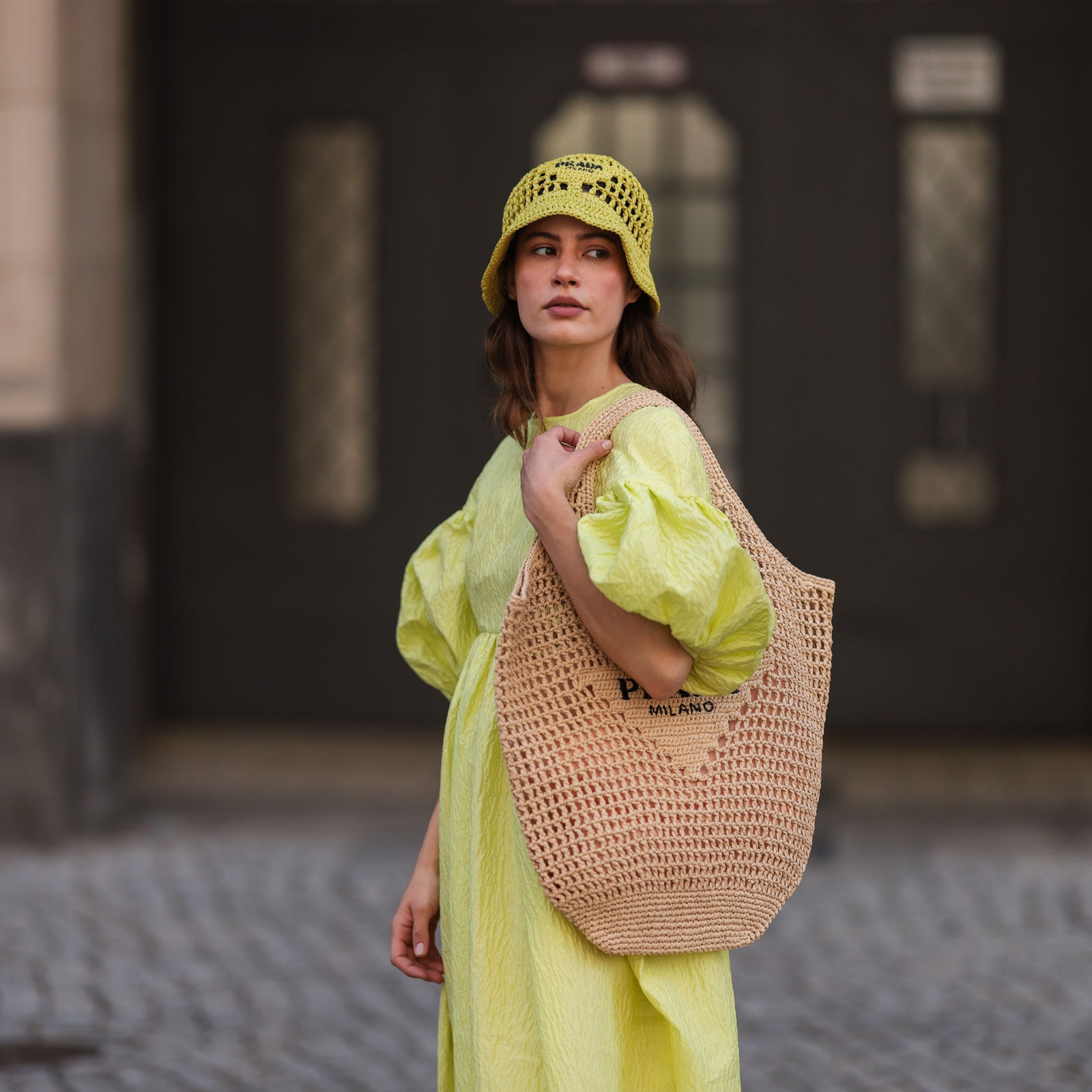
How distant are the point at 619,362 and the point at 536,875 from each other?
0.74 meters

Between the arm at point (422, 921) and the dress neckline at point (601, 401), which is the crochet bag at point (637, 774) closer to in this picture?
the dress neckline at point (601, 401)

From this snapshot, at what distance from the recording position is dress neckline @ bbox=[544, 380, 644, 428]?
8.25 ft

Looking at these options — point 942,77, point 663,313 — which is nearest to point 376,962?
point 663,313

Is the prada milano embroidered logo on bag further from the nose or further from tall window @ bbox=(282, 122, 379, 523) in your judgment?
tall window @ bbox=(282, 122, 379, 523)

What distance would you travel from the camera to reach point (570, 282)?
2.46 meters

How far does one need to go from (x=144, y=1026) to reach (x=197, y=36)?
17.0ft

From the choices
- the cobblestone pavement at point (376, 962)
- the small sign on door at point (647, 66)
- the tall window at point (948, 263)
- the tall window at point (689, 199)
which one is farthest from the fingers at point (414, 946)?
the small sign on door at point (647, 66)

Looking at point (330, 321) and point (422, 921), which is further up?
point (330, 321)

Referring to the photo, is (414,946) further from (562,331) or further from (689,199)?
(689,199)

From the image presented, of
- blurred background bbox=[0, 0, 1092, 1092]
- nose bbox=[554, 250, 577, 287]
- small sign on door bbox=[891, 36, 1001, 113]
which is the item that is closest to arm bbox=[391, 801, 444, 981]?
nose bbox=[554, 250, 577, 287]

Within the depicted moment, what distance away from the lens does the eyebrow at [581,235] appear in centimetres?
248

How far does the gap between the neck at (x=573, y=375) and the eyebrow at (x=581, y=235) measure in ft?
0.47

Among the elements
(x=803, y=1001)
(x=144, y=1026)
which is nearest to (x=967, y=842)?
(x=803, y=1001)

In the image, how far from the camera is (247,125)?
8.43m
